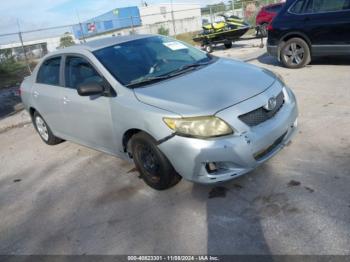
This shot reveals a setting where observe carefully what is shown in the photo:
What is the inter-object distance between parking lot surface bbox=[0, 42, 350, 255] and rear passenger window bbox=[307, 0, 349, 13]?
11.4ft

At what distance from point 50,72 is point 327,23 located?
6.00 metres

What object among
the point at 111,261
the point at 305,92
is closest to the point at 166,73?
the point at 111,261

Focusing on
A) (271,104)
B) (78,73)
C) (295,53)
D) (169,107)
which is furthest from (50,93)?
(295,53)

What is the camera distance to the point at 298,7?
8578 mm

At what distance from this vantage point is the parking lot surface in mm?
3057

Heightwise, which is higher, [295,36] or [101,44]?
[101,44]

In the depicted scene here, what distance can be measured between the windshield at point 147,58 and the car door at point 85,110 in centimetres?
24

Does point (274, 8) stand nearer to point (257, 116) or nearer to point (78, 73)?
point (78, 73)

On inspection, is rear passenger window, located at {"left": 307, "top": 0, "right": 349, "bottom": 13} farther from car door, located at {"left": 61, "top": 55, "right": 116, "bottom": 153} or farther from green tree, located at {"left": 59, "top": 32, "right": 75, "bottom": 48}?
green tree, located at {"left": 59, "top": 32, "right": 75, "bottom": 48}

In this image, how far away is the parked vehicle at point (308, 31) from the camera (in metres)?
7.84

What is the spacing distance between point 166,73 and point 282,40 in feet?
18.5

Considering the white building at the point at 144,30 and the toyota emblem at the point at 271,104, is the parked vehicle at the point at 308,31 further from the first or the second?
the white building at the point at 144,30

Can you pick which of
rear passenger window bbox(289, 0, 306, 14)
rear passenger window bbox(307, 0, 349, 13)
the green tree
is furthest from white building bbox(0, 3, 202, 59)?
rear passenger window bbox(307, 0, 349, 13)

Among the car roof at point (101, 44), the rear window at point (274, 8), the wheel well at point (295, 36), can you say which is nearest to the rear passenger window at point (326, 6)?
the wheel well at point (295, 36)
